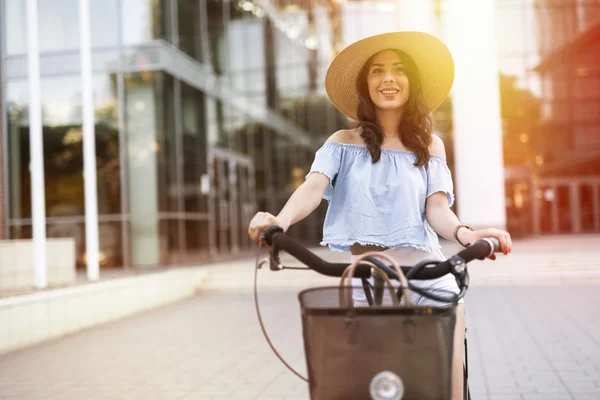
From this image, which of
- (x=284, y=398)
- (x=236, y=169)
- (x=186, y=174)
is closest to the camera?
(x=284, y=398)

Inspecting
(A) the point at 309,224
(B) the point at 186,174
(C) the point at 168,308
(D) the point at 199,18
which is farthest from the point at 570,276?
(A) the point at 309,224

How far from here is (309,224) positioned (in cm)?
3064

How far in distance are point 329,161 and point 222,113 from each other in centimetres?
1956

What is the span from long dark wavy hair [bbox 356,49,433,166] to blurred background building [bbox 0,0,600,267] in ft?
49.3

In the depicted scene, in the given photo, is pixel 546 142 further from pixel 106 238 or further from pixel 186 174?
pixel 106 238

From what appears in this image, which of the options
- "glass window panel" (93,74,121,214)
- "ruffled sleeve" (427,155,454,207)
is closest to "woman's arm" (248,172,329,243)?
"ruffled sleeve" (427,155,454,207)

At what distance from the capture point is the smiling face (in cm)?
296

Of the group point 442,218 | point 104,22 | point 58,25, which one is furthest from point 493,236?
point 58,25

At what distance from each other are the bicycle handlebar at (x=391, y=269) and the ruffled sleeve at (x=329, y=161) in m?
0.42

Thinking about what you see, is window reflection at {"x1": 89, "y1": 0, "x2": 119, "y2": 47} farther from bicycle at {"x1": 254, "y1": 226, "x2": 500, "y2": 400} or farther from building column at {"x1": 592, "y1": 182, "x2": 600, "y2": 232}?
building column at {"x1": 592, "y1": 182, "x2": 600, "y2": 232}

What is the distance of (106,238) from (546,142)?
18940mm

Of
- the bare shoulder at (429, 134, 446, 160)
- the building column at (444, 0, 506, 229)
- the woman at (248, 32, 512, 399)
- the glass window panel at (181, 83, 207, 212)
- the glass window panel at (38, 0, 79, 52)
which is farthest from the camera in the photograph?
the building column at (444, 0, 506, 229)

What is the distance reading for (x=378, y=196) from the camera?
9.15ft

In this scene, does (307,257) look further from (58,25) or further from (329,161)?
(58,25)
